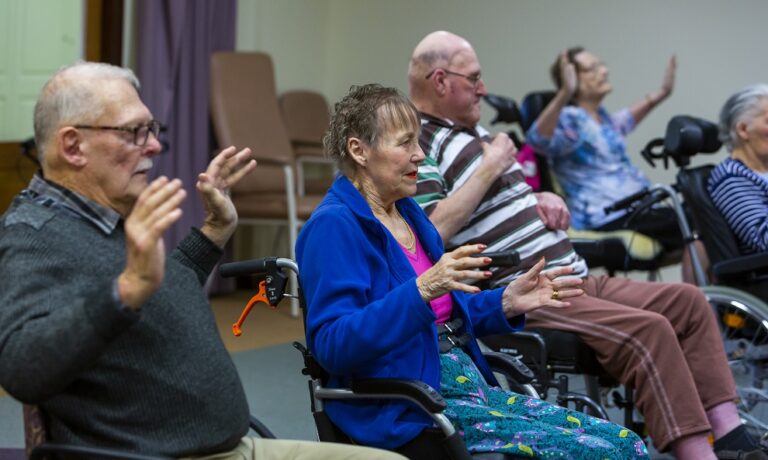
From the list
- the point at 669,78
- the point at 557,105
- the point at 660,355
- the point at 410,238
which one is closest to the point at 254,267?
the point at 410,238

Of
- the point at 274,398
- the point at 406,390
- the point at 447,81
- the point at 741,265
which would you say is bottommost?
the point at 274,398

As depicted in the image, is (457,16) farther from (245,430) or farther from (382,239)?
(245,430)

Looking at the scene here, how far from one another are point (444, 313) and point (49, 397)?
39.0 inches

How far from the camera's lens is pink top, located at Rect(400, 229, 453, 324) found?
244 centimetres

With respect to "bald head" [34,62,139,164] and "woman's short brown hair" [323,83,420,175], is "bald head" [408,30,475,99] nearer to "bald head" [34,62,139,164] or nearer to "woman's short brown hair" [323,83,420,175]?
"woman's short brown hair" [323,83,420,175]

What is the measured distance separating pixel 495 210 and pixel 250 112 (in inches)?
130

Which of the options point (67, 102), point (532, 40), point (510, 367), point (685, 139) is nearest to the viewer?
point (67, 102)

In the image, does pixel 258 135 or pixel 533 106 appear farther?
Answer: pixel 258 135

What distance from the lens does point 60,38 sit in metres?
5.56

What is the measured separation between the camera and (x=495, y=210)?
10.1ft

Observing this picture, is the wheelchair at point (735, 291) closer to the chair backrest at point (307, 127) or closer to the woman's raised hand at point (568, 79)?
the woman's raised hand at point (568, 79)

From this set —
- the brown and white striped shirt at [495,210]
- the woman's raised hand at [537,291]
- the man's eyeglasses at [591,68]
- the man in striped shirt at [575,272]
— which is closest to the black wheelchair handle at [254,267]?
the woman's raised hand at [537,291]

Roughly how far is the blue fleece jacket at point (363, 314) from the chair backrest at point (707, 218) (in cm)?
158

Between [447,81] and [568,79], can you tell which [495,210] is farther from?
[568,79]
